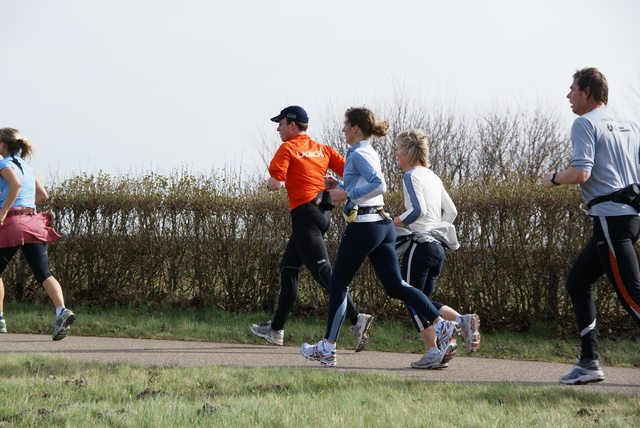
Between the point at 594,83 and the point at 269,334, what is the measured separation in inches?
153

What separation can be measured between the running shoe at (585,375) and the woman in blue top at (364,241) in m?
0.91

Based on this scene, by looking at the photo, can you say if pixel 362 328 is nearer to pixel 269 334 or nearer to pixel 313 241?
pixel 313 241

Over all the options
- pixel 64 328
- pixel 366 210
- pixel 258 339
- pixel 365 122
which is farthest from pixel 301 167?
pixel 64 328

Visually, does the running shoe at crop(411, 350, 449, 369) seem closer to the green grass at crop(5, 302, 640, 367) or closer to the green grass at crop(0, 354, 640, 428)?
the green grass at crop(0, 354, 640, 428)

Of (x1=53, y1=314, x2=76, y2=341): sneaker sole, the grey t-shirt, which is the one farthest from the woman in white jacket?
(x1=53, y1=314, x2=76, y2=341): sneaker sole

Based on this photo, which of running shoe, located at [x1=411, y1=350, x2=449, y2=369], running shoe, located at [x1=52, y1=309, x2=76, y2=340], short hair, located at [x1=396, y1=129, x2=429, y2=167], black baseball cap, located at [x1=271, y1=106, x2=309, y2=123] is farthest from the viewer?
running shoe, located at [x1=52, y1=309, x2=76, y2=340]

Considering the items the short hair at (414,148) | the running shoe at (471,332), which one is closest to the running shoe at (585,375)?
the running shoe at (471,332)

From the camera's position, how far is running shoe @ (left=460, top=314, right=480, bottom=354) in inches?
228

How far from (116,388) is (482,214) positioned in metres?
5.10

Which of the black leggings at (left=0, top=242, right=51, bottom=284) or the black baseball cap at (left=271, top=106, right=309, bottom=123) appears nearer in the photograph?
the black baseball cap at (left=271, top=106, right=309, bottom=123)

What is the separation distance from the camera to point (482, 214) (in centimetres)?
852

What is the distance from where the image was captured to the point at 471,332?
19.1ft

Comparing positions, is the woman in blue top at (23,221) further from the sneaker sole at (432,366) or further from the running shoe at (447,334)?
the running shoe at (447,334)

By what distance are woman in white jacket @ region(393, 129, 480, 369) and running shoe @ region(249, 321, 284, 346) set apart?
167 cm
